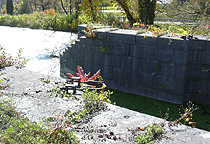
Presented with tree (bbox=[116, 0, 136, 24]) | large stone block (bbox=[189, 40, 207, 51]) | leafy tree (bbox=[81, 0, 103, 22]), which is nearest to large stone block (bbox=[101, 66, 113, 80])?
large stone block (bbox=[189, 40, 207, 51])

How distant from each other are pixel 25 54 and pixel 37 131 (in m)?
8.55

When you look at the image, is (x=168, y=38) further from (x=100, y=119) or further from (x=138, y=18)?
(x=138, y=18)

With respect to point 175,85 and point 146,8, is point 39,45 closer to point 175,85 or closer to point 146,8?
point 146,8

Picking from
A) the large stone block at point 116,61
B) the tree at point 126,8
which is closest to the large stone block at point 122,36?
the large stone block at point 116,61

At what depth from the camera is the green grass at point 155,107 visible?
5787mm

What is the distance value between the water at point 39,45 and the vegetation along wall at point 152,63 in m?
2.10

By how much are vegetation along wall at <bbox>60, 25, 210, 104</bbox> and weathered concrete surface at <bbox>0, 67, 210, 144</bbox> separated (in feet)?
7.65

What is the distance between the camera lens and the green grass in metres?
5.79

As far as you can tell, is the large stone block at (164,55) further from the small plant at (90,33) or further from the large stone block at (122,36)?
the small plant at (90,33)

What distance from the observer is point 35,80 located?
18.3 feet

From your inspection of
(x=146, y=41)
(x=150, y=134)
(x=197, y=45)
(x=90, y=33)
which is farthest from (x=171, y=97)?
(x=150, y=134)

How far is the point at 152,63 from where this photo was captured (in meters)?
6.74

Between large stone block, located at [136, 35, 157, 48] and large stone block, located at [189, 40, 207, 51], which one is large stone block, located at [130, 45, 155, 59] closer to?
large stone block, located at [136, 35, 157, 48]

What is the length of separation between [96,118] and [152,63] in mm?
3144
